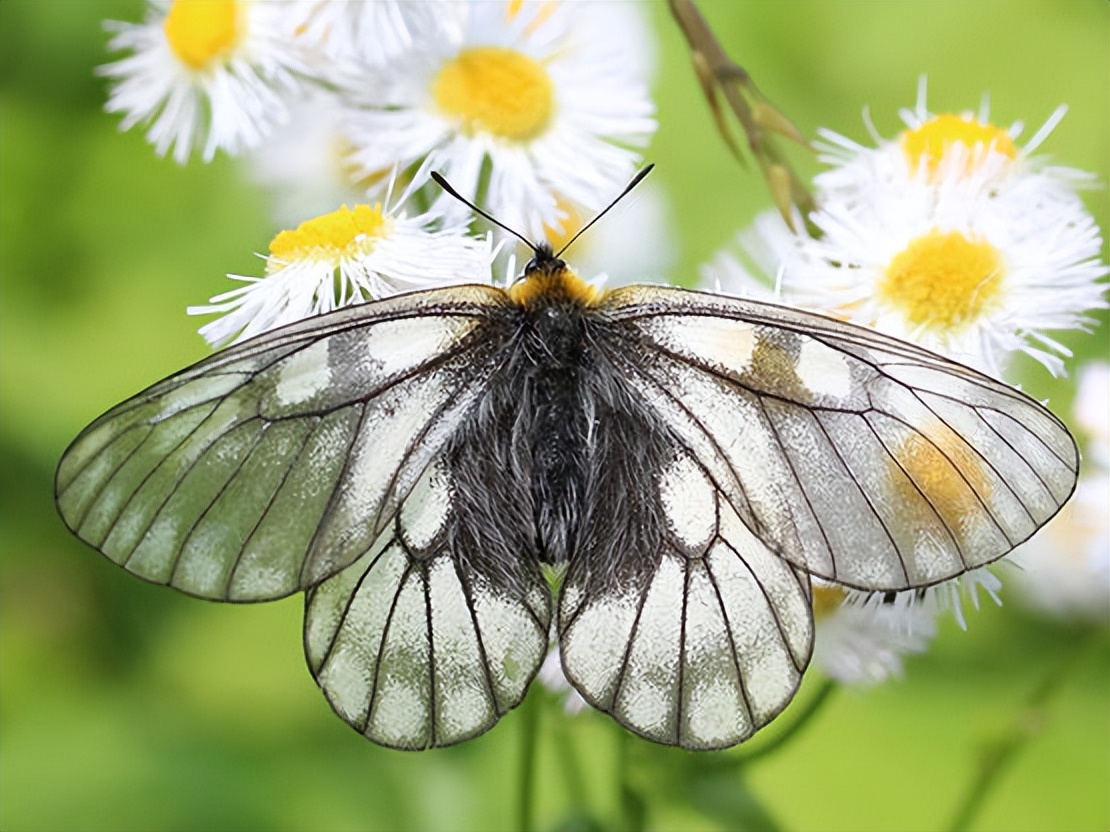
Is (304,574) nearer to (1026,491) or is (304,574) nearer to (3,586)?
(1026,491)

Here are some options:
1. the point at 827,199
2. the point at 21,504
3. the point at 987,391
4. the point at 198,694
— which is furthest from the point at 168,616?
the point at 987,391

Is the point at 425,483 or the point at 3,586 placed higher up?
the point at 3,586

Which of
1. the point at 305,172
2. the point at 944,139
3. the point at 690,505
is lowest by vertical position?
the point at 690,505

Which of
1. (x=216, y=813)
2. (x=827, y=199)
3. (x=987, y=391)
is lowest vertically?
(x=216, y=813)

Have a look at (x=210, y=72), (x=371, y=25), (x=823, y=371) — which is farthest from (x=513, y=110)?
(x=823, y=371)

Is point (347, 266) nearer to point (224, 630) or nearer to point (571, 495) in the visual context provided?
point (571, 495)

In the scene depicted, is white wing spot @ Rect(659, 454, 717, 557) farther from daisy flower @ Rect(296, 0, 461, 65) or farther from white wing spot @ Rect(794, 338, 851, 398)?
daisy flower @ Rect(296, 0, 461, 65)

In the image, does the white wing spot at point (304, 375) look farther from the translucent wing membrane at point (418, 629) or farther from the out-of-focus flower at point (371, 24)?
the out-of-focus flower at point (371, 24)
